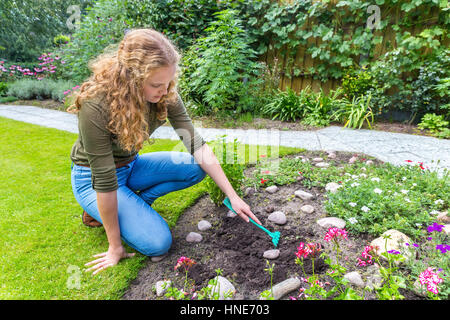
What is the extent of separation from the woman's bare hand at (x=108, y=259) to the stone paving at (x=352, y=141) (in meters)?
1.50

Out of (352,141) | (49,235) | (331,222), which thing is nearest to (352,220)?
(331,222)

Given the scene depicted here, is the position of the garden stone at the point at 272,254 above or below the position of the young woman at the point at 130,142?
below

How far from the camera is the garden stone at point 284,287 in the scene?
1.33 meters

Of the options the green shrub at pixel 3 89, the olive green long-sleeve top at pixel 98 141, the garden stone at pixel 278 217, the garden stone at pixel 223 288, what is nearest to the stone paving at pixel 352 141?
the garden stone at pixel 278 217

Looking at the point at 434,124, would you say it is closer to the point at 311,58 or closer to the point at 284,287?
the point at 311,58

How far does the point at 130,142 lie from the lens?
1.57 m

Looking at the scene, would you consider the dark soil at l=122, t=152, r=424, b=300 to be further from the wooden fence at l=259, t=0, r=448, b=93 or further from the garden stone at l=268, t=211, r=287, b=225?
the wooden fence at l=259, t=0, r=448, b=93

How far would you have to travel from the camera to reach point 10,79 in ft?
29.4

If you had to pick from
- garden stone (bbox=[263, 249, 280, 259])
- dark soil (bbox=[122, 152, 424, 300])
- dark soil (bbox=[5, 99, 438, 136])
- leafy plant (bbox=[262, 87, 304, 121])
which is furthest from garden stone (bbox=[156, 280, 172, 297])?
leafy plant (bbox=[262, 87, 304, 121])

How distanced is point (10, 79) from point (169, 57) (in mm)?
9996

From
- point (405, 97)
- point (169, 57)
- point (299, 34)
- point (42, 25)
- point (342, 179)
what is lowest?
point (342, 179)

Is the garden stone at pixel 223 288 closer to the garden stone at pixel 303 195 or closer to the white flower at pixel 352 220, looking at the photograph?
the white flower at pixel 352 220

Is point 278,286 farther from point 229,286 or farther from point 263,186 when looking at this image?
point 263,186

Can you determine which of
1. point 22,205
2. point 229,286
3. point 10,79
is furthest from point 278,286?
point 10,79
